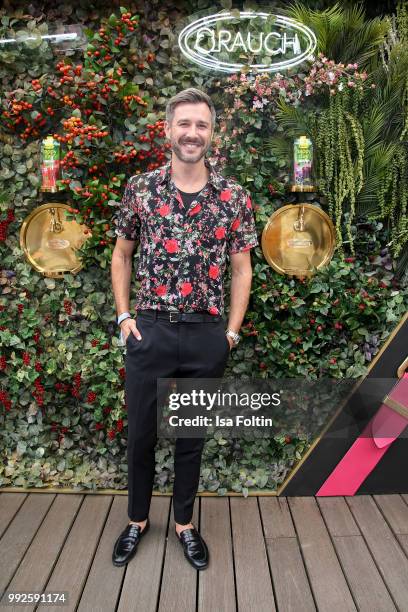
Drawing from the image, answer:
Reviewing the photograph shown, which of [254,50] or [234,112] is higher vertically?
[254,50]

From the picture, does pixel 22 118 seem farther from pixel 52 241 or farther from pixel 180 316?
pixel 180 316

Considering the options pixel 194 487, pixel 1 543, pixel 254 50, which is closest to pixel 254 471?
pixel 194 487

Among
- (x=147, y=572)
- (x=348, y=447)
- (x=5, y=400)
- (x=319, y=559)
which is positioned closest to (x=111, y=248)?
(x=5, y=400)

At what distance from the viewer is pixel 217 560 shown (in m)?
2.29

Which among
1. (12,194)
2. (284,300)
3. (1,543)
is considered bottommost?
(1,543)

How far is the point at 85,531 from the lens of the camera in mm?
2477

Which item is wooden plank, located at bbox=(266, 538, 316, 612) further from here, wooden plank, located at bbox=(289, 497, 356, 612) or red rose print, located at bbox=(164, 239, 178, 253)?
red rose print, located at bbox=(164, 239, 178, 253)

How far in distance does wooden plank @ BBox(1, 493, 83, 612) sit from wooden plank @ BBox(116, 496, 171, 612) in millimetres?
223

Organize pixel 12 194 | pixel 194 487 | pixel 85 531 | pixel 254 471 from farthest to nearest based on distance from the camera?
pixel 254 471, pixel 12 194, pixel 85 531, pixel 194 487

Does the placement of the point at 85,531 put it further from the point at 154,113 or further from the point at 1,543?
the point at 154,113

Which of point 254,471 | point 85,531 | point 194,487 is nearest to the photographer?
point 194,487

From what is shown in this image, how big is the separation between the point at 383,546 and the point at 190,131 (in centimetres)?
190

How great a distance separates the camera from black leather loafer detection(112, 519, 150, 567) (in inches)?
88.9

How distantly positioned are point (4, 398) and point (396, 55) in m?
2.48
